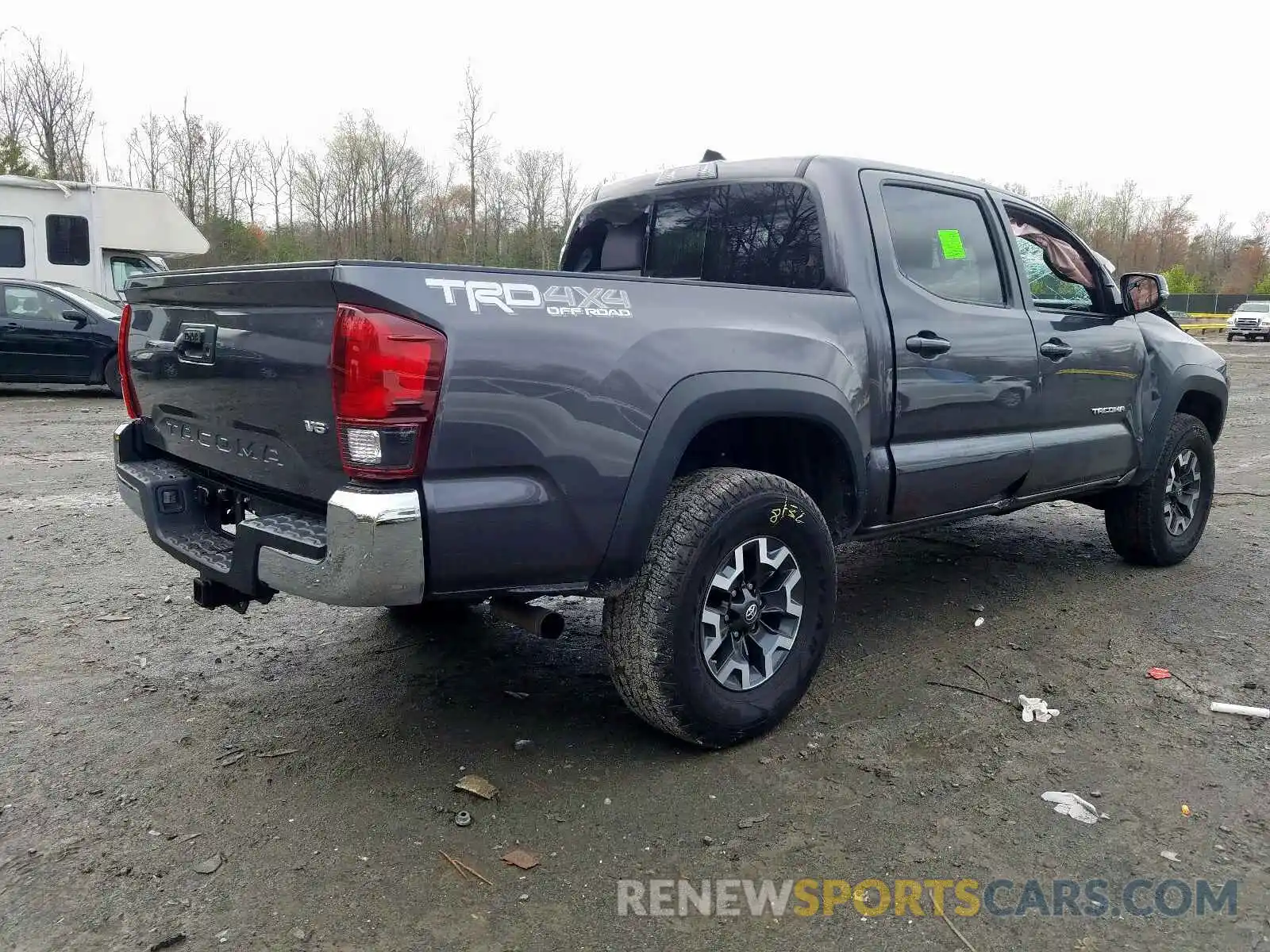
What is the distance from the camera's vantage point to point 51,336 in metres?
12.8

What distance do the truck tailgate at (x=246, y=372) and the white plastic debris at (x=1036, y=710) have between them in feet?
8.31

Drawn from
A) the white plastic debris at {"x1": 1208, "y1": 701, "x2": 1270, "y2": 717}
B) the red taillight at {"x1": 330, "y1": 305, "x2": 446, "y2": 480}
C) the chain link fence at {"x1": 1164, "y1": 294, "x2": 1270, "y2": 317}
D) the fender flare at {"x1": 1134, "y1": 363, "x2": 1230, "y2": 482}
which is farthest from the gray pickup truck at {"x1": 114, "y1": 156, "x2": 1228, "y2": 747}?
the chain link fence at {"x1": 1164, "y1": 294, "x2": 1270, "y2": 317}

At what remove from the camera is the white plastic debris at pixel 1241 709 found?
11.9ft

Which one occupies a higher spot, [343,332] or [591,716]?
[343,332]

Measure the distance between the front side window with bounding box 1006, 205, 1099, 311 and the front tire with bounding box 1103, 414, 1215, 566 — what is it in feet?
3.38

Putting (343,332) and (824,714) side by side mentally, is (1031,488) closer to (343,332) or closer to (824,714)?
(824,714)

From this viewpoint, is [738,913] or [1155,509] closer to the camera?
[738,913]

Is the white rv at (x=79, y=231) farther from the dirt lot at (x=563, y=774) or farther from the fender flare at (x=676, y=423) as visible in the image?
the fender flare at (x=676, y=423)

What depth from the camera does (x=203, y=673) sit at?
158 inches

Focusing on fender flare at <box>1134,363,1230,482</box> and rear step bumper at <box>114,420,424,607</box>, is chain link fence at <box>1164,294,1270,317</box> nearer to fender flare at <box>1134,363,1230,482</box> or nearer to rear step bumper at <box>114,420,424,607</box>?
fender flare at <box>1134,363,1230,482</box>

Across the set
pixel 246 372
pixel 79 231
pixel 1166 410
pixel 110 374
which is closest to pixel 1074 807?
pixel 246 372

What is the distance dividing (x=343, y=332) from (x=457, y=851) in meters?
1.42

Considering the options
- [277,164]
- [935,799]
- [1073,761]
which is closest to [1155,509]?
[1073,761]

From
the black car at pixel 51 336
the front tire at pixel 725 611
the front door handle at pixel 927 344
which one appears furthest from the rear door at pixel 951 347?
the black car at pixel 51 336
